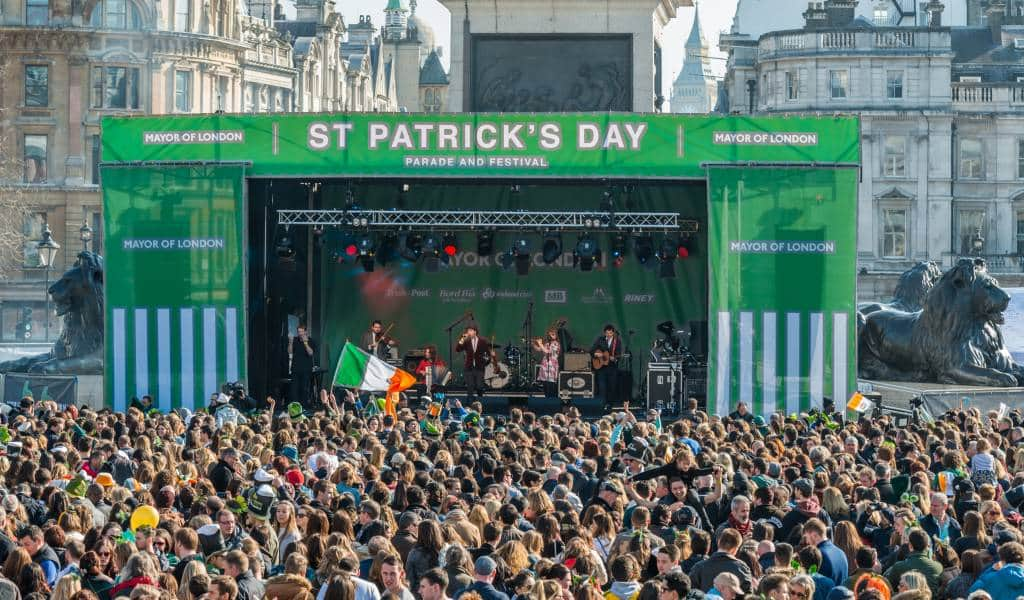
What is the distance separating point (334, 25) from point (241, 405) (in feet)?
250

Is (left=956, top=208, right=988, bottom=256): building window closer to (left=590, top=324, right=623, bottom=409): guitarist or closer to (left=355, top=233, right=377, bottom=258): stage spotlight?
(left=590, top=324, right=623, bottom=409): guitarist

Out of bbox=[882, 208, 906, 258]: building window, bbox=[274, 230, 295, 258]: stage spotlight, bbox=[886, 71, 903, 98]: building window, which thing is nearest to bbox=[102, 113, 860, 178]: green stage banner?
bbox=[274, 230, 295, 258]: stage spotlight

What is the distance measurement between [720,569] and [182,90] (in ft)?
228

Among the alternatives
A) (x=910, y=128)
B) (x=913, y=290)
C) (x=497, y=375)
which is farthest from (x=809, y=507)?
(x=910, y=128)

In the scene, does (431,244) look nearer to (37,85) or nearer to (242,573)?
(242,573)

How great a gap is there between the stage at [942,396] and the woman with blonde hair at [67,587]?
68.0 ft

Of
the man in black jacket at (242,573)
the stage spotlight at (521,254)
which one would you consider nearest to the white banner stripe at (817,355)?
the stage spotlight at (521,254)

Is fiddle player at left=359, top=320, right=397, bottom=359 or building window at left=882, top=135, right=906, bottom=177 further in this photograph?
building window at left=882, top=135, right=906, bottom=177

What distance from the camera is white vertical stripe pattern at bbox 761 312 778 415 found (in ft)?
94.2

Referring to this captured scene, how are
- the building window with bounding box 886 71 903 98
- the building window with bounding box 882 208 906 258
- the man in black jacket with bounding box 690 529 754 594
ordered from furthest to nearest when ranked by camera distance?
the building window with bounding box 882 208 906 258
the building window with bounding box 886 71 903 98
the man in black jacket with bounding box 690 529 754 594

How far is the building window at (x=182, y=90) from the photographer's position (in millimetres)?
78500

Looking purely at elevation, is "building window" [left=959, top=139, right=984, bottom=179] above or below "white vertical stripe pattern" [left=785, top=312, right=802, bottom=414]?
above

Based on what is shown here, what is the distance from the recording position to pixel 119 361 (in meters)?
29.4

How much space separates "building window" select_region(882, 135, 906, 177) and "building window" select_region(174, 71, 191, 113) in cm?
2928
